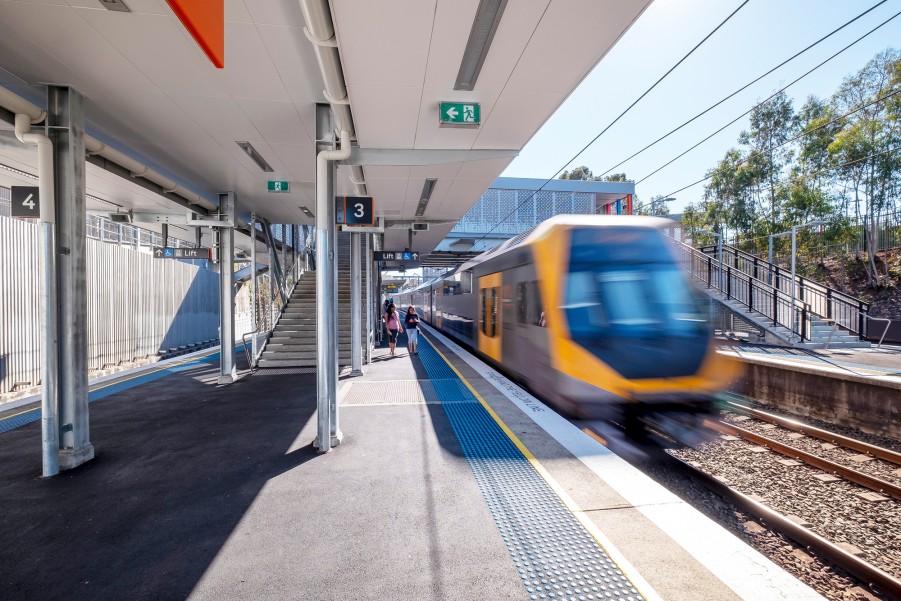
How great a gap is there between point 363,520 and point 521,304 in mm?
4474

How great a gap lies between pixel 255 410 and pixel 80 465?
2318 millimetres

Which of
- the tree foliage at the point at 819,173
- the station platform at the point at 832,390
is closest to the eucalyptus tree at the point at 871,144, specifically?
the tree foliage at the point at 819,173

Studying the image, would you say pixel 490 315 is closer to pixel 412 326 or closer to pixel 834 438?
pixel 412 326

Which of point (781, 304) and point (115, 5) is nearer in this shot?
point (115, 5)

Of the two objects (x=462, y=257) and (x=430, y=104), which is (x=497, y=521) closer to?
(x=430, y=104)

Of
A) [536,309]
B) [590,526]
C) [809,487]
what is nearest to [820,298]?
[809,487]

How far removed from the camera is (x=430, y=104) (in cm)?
477

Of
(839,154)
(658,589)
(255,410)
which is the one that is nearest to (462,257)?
(255,410)

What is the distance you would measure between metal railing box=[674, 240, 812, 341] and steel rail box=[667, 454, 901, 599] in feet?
35.6

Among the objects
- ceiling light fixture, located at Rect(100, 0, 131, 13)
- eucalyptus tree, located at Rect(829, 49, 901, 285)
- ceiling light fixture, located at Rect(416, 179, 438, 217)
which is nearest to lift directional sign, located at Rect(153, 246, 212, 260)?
ceiling light fixture, located at Rect(416, 179, 438, 217)

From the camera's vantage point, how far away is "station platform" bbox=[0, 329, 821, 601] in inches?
101

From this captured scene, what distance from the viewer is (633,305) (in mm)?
5219

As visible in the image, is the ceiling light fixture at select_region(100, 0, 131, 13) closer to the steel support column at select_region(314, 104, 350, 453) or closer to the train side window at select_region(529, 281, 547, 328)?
the steel support column at select_region(314, 104, 350, 453)

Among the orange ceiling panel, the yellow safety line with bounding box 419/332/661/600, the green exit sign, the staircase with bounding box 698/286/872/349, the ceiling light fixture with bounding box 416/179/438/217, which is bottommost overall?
the yellow safety line with bounding box 419/332/661/600
